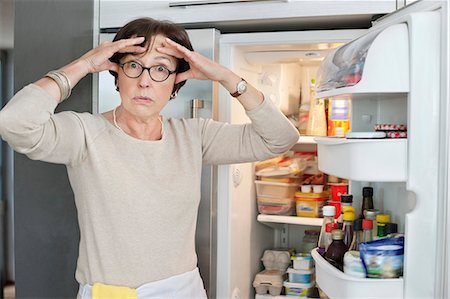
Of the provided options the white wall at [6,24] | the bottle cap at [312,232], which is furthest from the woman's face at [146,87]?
the bottle cap at [312,232]

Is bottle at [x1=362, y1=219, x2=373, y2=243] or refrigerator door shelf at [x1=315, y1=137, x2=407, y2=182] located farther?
bottle at [x1=362, y1=219, x2=373, y2=243]

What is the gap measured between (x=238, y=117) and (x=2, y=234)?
79 centimetres

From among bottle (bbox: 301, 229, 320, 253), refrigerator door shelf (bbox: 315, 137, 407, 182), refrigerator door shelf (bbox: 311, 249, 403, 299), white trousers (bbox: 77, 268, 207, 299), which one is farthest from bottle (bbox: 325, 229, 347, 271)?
bottle (bbox: 301, 229, 320, 253)

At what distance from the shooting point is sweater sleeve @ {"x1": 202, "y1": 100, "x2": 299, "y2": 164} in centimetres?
156

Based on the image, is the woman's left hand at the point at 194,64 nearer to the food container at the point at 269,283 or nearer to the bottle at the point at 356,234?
the bottle at the point at 356,234

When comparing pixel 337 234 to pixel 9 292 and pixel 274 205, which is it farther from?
pixel 9 292

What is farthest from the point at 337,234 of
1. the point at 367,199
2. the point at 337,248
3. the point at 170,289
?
the point at 170,289

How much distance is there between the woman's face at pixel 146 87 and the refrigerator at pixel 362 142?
305mm

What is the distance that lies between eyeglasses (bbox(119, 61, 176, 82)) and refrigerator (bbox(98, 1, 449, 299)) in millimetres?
310

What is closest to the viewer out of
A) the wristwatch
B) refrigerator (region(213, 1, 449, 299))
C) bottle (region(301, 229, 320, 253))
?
refrigerator (region(213, 1, 449, 299))

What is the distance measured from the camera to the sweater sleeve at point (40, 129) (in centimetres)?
126

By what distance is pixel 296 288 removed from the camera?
202cm

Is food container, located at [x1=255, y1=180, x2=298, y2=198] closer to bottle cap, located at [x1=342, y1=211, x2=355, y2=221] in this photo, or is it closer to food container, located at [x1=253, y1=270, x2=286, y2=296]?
Answer: food container, located at [x1=253, y1=270, x2=286, y2=296]

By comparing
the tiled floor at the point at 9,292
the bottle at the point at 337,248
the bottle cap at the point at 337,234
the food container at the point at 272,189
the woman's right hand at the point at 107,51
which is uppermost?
the woman's right hand at the point at 107,51
